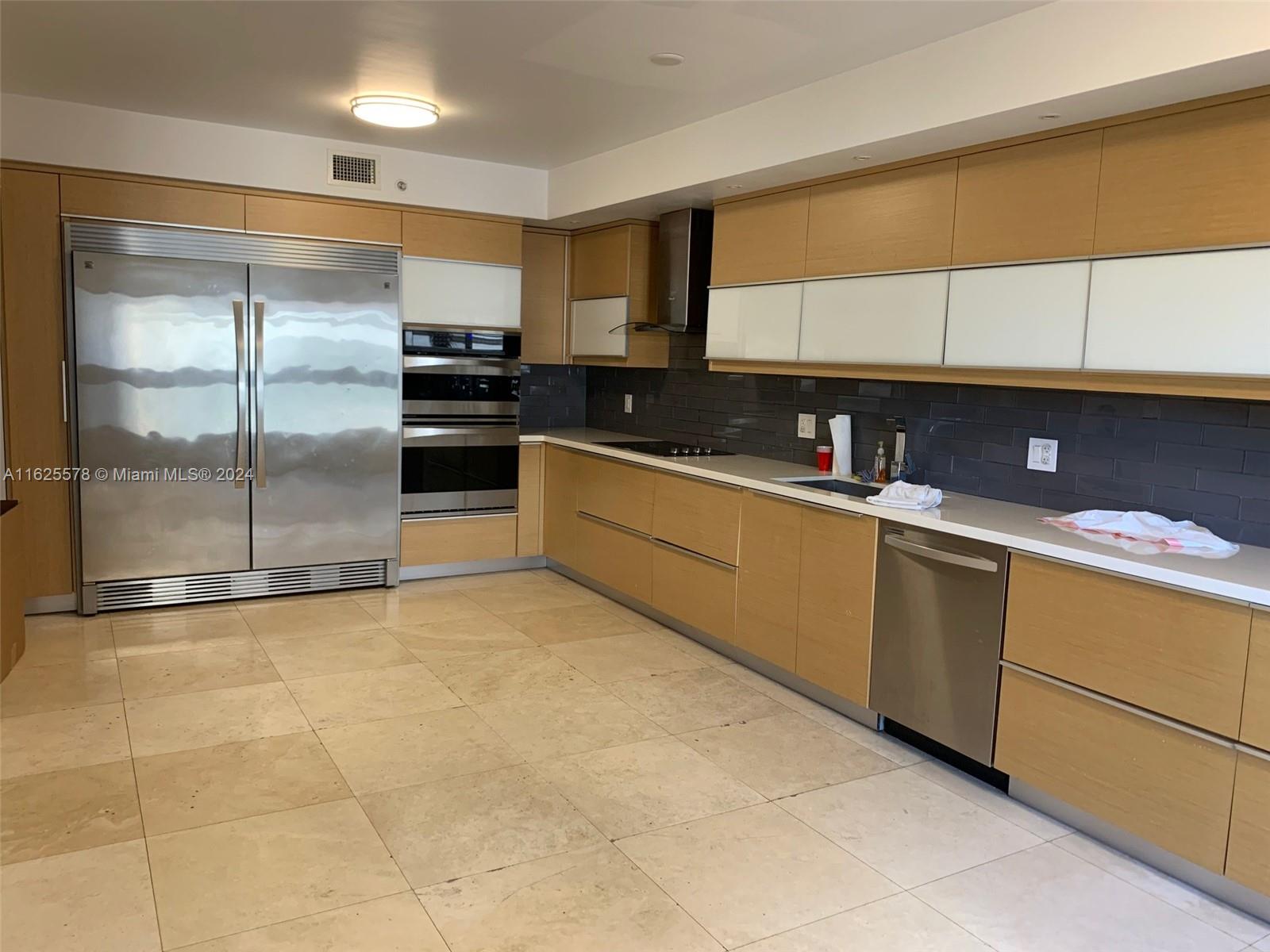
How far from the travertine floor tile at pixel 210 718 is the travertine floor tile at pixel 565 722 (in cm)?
75

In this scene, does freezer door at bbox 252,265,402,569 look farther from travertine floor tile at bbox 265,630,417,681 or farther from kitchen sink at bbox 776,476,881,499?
kitchen sink at bbox 776,476,881,499

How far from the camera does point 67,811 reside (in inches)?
107

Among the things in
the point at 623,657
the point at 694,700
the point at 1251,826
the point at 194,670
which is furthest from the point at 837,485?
the point at 194,670

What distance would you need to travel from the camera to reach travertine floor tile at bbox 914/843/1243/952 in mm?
2268

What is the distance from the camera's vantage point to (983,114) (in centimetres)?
290

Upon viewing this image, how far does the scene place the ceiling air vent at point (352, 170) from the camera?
4875mm

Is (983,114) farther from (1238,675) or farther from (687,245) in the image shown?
(687,245)

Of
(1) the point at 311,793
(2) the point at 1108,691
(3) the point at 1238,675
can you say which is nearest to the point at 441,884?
(1) the point at 311,793

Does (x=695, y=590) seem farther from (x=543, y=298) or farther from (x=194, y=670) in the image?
(x=543, y=298)

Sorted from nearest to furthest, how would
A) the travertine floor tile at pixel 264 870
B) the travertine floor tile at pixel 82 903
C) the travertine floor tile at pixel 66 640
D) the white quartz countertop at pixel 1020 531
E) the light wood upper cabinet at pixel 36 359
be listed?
the travertine floor tile at pixel 82 903
the travertine floor tile at pixel 264 870
the white quartz countertop at pixel 1020 531
the travertine floor tile at pixel 66 640
the light wood upper cabinet at pixel 36 359

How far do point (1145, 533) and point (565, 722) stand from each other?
6.90 ft

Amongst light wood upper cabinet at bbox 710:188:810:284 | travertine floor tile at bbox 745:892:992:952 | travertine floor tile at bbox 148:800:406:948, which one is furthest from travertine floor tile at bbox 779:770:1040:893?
light wood upper cabinet at bbox 710:188:810:284

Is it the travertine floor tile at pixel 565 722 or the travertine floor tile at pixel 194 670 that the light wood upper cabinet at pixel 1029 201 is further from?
the travertine floor tile at pixel 194 670

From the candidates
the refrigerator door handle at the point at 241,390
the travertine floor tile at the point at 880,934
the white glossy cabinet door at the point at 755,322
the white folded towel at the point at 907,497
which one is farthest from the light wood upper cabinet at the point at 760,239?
the travertine floor tile at the point at 880,934
